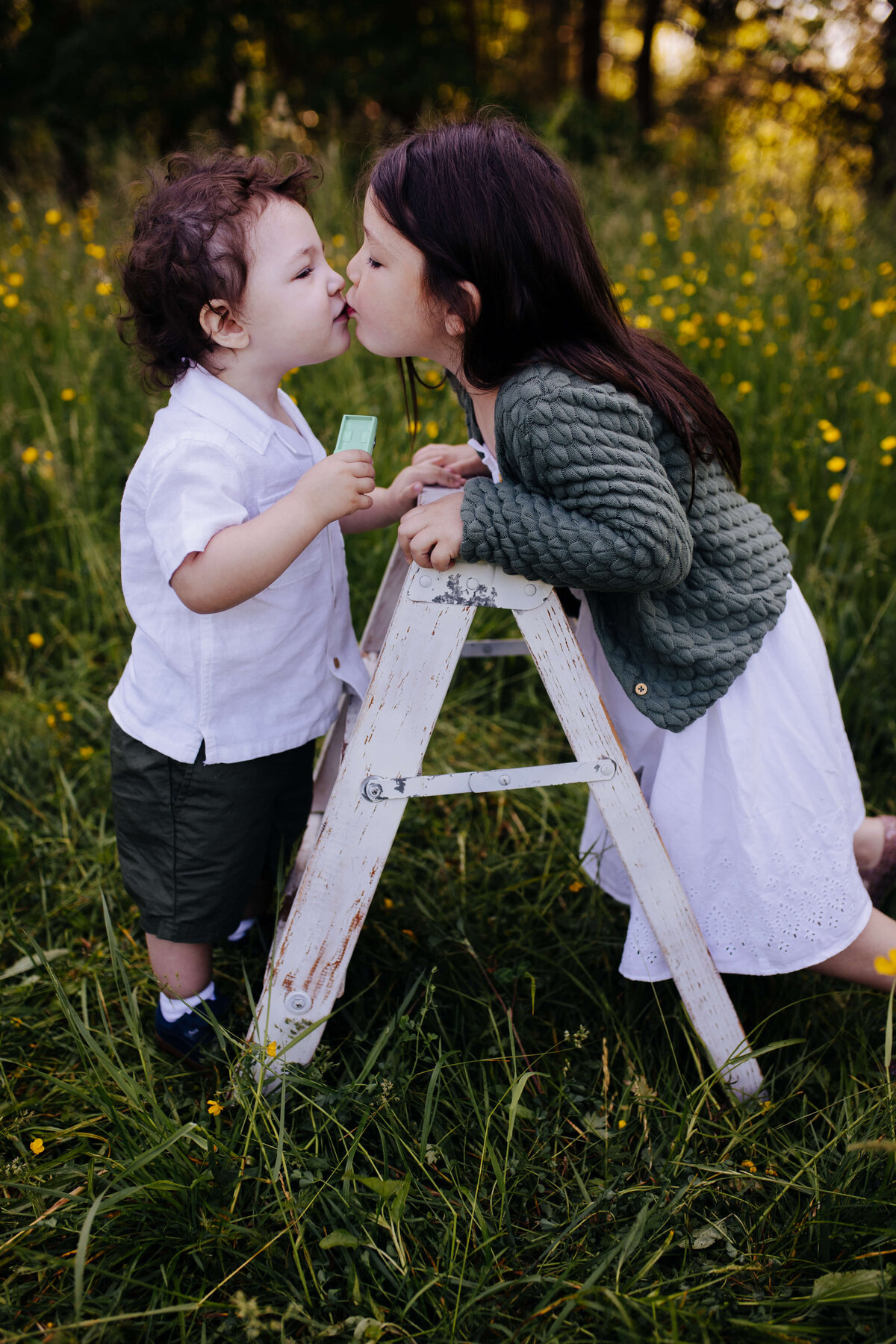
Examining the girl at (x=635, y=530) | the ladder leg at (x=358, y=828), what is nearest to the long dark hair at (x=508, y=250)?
the girl at (x=635, y=530)

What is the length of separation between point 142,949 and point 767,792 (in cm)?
115

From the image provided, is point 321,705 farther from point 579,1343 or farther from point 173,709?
point 579,1343

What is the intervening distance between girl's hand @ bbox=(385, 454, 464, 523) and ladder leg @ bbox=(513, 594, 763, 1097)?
1.46 ft

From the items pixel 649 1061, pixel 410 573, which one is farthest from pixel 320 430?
pixel 649 1061

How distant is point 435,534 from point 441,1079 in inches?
33.9

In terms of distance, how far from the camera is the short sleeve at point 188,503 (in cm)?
117

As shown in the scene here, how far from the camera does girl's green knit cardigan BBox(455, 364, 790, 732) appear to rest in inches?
43.3

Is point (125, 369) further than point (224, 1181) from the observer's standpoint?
Yes

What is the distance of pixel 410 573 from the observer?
44.7 inches

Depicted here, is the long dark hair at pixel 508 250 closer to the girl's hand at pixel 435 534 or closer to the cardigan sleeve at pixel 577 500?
the cardigan sleeve at pixel 577 500

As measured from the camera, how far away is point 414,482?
5.08 feet

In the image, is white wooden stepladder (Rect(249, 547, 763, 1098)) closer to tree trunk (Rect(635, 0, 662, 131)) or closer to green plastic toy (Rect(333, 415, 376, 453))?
green plastic toy (Rect(333, 415, 376, 453))

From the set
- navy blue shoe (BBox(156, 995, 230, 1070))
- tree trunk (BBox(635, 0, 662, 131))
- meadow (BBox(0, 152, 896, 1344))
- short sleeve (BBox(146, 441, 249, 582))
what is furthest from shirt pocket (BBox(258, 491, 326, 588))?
tree trunk (BBox(635, 0, 662, 131))

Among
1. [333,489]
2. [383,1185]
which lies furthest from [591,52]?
[383,1185]
